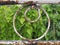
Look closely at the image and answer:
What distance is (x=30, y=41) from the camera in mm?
1037

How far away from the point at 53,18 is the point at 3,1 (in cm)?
116

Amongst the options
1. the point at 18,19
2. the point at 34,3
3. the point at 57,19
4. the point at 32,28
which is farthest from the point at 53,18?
the point at 34,3

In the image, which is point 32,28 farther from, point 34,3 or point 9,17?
point 34,3

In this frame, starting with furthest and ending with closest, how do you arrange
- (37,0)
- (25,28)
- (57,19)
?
(57,19) → (25,28) → (37,0)

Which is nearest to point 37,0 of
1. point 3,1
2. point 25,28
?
point 3,1

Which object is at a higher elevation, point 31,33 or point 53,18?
point 53,18

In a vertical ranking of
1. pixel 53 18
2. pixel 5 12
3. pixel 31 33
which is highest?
pixel 5 12

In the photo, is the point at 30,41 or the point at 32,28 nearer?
the point at 30,41

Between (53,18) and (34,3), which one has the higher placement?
(34,3)

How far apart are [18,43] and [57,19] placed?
1179mm

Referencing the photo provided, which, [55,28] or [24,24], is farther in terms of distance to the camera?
[55,28]

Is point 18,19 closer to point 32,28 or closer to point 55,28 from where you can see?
point 32,28

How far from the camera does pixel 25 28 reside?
199 centimetres

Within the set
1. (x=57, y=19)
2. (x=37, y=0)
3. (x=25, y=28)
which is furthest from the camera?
(x=57, y=19)
